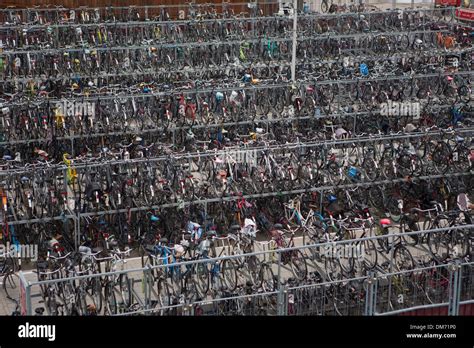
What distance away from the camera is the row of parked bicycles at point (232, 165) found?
41.4ft

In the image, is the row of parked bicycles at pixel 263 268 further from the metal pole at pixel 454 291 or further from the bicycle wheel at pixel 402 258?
the metal pole at pixel 454 291

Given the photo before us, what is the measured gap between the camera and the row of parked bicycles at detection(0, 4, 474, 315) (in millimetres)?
12625

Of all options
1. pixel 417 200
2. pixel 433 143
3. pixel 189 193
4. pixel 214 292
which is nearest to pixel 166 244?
pixel 214 292

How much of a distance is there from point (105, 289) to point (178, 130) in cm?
721

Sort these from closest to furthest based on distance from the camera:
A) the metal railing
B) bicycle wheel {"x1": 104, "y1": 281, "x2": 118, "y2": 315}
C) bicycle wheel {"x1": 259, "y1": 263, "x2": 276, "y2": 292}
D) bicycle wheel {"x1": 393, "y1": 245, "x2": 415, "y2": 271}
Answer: the metal railing
bicycle wheel {"x1": 104, "y1": 281, "x2": 118, "y2": 315}
bicycle wheel {"x1": 259, "y1": 263, "x2": 276, "y2": 292}
bicycle wheel {"x1": 393, "y1": 245, "x2": 415, "y2": 271}

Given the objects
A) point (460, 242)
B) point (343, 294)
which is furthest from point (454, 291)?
point (460, 242)

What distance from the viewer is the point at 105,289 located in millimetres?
12445

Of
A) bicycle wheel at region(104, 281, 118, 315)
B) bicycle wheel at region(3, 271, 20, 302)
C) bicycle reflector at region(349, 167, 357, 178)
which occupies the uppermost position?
bicycle reflector at region(349, 167, 357, 178)

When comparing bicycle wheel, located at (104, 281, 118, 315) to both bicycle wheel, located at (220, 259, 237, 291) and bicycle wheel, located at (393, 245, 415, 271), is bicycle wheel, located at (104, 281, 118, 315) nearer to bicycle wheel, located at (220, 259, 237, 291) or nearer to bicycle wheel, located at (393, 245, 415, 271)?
bicycle wheel, located at (220, 259, 237, 291)

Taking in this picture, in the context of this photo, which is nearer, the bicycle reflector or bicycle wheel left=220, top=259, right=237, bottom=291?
bicycle wheel left=220, top=259, right=237, bottom=291

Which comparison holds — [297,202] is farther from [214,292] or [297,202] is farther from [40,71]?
[40,71]

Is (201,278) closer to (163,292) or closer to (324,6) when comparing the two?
(163,292)

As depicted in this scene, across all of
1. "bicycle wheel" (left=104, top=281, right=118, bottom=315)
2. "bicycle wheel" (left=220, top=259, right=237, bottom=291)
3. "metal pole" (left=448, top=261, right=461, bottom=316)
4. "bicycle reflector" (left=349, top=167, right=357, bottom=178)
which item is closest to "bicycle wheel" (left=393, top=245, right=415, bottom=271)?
"metal pole" (left=448, top=261, right=461, bottom=316)

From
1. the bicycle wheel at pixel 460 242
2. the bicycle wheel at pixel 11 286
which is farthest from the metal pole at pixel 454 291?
the bicycle wheel at pixel 11 286
